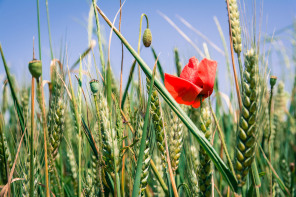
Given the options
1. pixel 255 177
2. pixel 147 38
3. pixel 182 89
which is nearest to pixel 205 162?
pixel 255 177

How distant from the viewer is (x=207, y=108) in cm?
78

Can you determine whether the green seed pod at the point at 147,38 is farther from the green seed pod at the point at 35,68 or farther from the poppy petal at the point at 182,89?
the green seed pod at the point at 35,68

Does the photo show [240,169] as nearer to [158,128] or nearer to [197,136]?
[197,136]

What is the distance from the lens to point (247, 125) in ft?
2.16

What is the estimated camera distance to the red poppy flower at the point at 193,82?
867 mm

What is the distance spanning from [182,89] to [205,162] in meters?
0.27

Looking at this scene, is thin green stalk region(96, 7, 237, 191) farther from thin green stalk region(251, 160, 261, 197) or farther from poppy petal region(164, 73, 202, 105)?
poppy petal region(164, 73, 202, 105)

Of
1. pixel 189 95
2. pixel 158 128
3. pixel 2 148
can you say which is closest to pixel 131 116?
pixel 158 128

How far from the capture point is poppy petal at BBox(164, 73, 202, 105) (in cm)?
86

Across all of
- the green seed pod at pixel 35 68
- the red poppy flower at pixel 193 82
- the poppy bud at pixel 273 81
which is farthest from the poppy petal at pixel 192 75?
the green seed pod at pixel 35 68

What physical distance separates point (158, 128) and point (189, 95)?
0.16 metres

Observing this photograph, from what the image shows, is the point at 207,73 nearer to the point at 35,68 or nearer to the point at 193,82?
the point at 193,82

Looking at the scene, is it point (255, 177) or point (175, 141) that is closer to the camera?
point (255, 177)

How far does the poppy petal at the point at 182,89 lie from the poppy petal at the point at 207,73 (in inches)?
1.7
